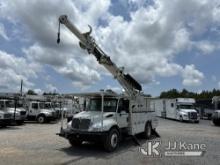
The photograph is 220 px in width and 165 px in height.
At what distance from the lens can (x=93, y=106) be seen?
13703mm

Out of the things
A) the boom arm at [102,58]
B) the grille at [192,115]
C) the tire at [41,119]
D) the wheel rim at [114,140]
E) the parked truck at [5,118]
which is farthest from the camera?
the grille at [192,115]

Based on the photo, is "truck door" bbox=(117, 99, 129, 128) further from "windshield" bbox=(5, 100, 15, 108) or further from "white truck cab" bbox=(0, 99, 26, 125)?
"windshield" bbox=(5, 100, 15, 108)

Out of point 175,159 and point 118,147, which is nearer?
point 175,159

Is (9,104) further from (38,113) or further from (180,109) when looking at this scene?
(180,109)

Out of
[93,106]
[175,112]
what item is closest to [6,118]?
[93,106]

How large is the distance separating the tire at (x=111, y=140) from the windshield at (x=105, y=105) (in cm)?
116

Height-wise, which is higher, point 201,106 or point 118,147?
point 201,106

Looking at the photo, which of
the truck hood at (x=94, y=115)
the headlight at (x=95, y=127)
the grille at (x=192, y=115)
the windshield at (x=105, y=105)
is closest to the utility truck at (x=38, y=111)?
the grille at (x=192, y=115)

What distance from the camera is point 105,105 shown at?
1338cm

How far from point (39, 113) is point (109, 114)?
18064 mm

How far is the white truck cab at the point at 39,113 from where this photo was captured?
2895 cm

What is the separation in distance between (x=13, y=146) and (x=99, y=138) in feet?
13.3

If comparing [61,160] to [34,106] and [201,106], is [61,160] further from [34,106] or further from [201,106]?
[201,106]

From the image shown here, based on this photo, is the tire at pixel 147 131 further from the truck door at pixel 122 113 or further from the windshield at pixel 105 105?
the windshield at pixel 105 105
